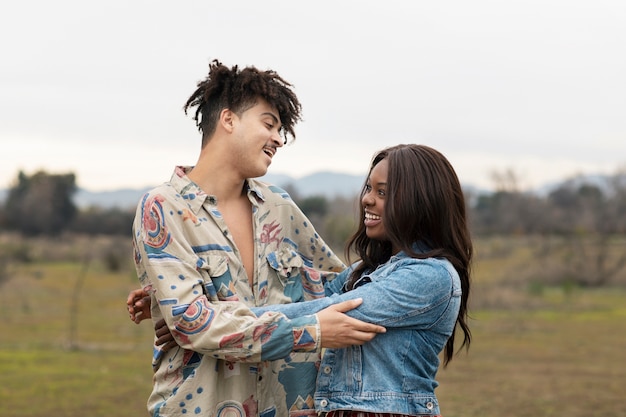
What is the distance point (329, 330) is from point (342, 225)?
26955 millimetres

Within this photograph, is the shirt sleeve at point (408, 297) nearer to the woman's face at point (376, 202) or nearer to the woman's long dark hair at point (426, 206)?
the woman's long dark hair at point (426, 206)

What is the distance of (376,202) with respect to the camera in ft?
10.7

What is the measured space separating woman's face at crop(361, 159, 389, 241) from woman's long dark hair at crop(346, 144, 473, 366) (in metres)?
0.06

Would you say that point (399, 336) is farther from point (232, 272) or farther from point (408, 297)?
point (232, 272)

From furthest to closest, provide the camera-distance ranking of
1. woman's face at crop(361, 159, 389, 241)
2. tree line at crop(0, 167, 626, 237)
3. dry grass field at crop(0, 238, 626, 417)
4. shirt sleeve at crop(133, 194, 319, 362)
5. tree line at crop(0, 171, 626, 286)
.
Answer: tree line at crop(0, 167, 626, 237) < tree line at crop(0, 171, 626, 286) < dry grass field at crop(0, 238, 626, 417) < woman's face at crop(361, 159, 389, 241) < shirt sleeve at crop(133, 194, 319, 362)

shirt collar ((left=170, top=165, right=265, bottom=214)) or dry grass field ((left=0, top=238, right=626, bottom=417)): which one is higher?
shirt collar ((left=170, top=165, right=265, bottom=214))

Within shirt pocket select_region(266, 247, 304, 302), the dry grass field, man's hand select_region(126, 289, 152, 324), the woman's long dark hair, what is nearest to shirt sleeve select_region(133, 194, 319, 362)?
man's hand select_region(126, 289, 152, 324)

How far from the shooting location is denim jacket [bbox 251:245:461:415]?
3053mm

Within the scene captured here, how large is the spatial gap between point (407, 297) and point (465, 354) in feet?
43.8

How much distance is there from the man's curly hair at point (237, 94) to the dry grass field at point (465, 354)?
7932 millimetres

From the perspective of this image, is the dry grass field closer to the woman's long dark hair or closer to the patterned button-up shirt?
the patterned button-up shirt

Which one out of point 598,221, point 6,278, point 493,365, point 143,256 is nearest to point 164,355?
point 143,256

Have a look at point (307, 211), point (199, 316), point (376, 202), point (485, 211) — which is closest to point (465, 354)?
point (376, 202)

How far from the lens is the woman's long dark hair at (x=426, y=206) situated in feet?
10.2
